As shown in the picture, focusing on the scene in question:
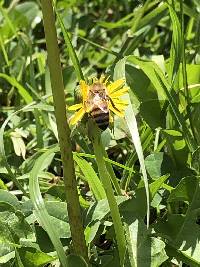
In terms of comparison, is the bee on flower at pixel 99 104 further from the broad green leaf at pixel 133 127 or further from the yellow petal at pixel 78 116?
the broad green leaf at pixel 133 127

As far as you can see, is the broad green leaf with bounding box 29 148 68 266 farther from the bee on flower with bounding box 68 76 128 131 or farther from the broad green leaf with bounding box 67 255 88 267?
the bee on flower with bounding box 68 76 128 131

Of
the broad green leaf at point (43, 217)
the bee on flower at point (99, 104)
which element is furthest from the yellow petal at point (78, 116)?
the broad green leaf at point (43, 217)

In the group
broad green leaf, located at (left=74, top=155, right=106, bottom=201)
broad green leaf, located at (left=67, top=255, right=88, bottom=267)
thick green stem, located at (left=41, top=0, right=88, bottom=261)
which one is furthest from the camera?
broad green leaf, located at (left=74, top=155, right=106, bottom=201)

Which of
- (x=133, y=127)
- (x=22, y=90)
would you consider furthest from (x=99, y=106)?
(x=22, y=90)

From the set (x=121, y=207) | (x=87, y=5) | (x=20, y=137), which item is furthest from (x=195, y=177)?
(x=87, y=5)

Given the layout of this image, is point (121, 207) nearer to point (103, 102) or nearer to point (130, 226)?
point (130, 226)

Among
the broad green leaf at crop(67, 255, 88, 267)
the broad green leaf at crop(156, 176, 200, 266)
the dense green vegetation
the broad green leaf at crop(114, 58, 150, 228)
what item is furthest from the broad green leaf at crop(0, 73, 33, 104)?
the broad green leaf at crop(67, 255, 88, 267)

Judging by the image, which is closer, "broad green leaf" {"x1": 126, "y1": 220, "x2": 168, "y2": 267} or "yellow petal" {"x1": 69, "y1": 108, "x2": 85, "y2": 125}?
"yellow petal" {"x1": 69, "y1": 108, "x2": 85, "y2": 125}

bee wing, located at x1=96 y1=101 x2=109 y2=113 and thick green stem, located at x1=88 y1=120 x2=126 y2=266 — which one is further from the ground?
bee wing, located at x1=96 y1=101 x2=109 y2=113

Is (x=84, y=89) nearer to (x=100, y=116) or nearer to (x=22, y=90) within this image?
(x=100, y=116)
